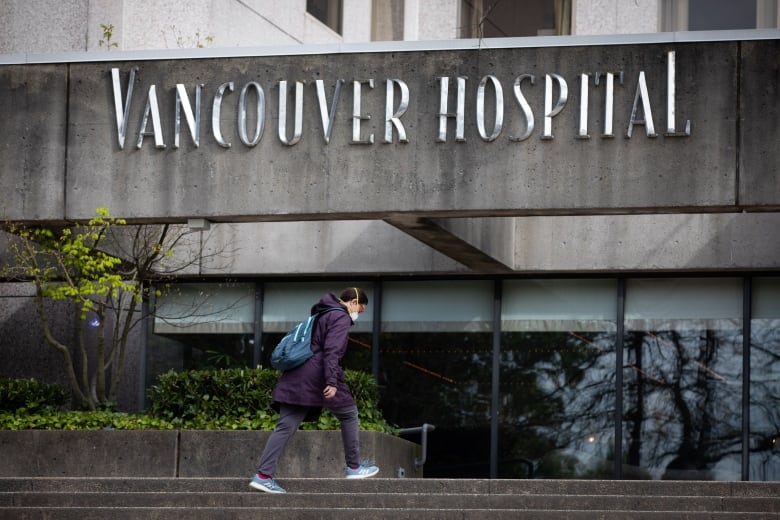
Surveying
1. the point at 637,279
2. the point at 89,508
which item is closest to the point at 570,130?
the point at 637,279

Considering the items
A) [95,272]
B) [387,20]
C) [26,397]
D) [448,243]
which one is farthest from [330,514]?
[387,20]

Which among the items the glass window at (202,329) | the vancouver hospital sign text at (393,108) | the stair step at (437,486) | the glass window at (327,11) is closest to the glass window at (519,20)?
the glass window at (327,11)

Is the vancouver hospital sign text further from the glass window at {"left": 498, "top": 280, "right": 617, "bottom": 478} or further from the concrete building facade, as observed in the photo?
the glass window at {"left": 498, "top": 280, "right": 617, "bottom": 478}

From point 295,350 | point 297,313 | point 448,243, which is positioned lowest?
point 295,350

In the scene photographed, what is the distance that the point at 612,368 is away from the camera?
17.1 meters

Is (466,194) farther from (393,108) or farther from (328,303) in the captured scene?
(328,303)

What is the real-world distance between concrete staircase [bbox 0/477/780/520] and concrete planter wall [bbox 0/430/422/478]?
228 cm

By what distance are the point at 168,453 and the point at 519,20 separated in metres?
8.27

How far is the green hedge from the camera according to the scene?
14.2 meters

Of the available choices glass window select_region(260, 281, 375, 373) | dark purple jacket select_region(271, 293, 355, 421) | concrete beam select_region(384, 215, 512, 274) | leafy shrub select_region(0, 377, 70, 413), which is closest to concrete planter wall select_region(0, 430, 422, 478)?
leafy shrub select_region(0, 377, 70, 413)

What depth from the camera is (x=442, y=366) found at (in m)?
17.6

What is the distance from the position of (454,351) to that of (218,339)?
118 inches

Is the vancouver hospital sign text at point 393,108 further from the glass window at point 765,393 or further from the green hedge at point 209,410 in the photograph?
the glass window at point 765,393

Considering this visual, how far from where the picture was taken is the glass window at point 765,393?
54.2 feet
